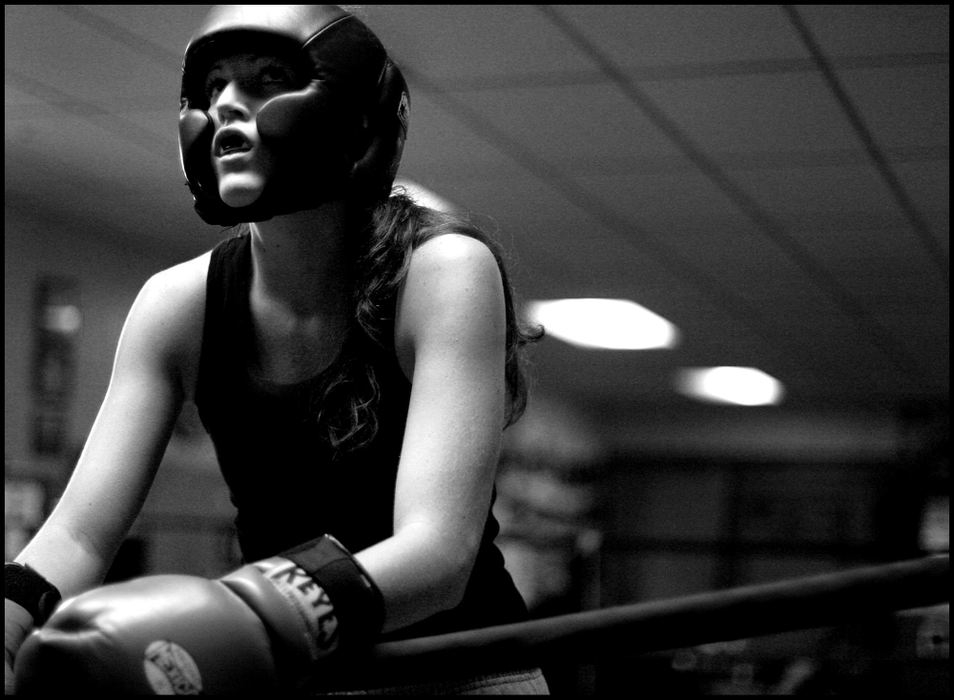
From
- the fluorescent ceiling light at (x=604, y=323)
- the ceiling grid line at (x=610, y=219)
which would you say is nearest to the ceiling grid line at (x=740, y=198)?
the ceiling grid line at (x=610, y=219)

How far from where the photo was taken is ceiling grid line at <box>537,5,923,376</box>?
362 centimetres

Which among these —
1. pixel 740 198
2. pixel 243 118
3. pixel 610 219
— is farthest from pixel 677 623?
pixel 610 219

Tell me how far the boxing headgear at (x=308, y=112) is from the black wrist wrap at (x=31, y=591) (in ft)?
1.22

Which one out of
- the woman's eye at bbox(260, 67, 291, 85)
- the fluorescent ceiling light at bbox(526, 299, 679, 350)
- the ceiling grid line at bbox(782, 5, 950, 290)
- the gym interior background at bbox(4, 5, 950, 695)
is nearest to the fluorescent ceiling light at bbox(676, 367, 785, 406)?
the gym interior background at bbox(4, 5, 950, 695)

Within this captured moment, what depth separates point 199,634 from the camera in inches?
31.7

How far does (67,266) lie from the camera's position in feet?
18.8

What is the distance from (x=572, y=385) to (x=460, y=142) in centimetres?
633

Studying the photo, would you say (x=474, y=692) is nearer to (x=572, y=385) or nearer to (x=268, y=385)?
(x=268, y=385)

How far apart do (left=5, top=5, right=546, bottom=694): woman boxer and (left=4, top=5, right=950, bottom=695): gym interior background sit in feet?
0.86

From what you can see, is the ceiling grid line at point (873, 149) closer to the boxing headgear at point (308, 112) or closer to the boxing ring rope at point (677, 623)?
the boxing headgear at point (308, 112)

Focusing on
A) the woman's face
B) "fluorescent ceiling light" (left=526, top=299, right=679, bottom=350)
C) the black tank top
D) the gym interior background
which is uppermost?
"fluorescent ceiling light" (left=526, top=299, right=679, bottom=350)

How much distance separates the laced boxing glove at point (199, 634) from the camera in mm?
789

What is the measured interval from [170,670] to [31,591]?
37 cm

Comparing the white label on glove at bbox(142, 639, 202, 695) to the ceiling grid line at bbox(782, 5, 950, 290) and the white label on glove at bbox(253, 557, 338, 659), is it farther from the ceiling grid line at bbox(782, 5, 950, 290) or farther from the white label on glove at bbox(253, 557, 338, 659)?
the ceiling grid line at bbox(782, 5, 950, 290)
